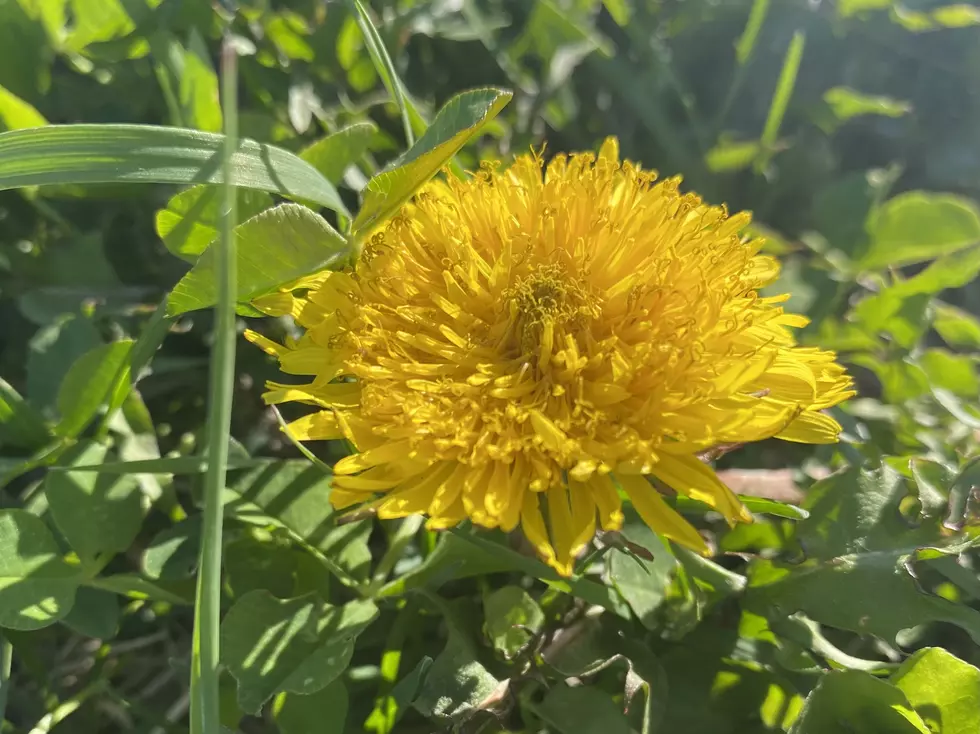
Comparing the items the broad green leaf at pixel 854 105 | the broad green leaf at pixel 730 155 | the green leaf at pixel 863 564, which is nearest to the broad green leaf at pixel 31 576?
the green leaf at pixel 863 564

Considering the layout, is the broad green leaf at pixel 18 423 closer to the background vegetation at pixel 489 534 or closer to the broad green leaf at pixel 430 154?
the background vegetation at pixel 489 534

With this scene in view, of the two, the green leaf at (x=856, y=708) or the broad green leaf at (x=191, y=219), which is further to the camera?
the broad green leaf at (x=191, y=219)

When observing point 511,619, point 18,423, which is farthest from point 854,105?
point 18,423

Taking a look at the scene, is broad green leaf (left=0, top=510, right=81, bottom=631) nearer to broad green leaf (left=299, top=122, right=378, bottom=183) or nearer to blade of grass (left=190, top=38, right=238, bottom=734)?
blade of grass (left=190, top=38, right=238, bottom=734)

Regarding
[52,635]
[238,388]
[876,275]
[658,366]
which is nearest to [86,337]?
[238,388]

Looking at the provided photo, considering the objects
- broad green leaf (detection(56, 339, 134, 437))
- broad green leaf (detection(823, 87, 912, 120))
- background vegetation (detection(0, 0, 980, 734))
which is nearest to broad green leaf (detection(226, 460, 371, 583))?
background vegetation (detection(0, 0, 980, 734))

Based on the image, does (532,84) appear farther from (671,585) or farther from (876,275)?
(671,585)

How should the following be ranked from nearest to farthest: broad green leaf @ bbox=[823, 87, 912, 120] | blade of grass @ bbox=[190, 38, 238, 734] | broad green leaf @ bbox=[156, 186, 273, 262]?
blade of grass @ bbox=[190, 38, 238, 734] < broad green leaf @ bbox=[156, 186, 273, 262] < broad green leaf @ bbox=[823, 87, 912, 120]
